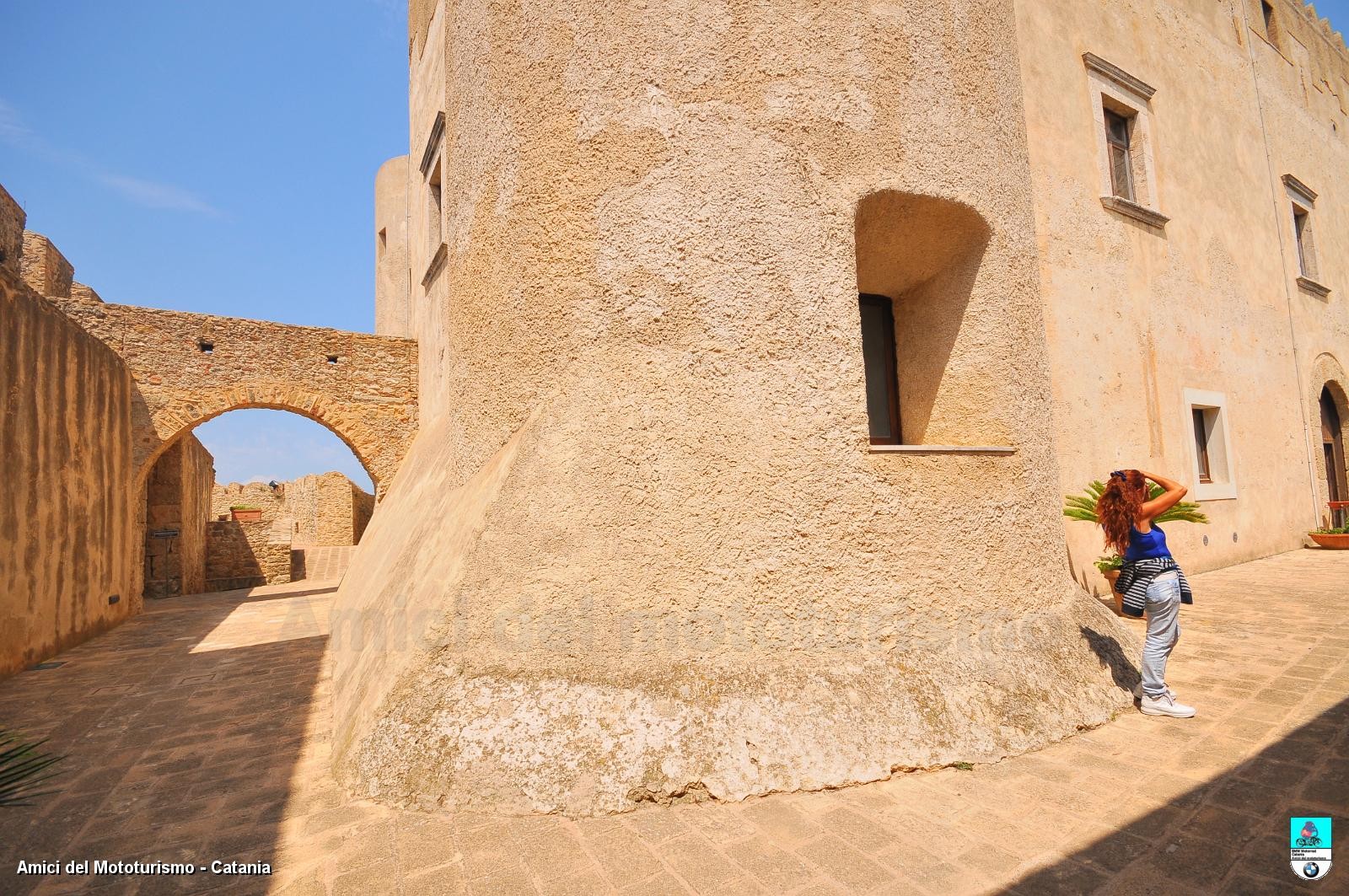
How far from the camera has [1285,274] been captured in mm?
10172

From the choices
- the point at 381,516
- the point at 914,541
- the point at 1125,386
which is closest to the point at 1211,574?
the point at 1125,386

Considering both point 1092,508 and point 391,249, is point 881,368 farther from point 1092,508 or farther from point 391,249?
point 391,249

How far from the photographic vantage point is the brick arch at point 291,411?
936cm

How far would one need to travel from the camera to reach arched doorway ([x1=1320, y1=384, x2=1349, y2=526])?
1138cm

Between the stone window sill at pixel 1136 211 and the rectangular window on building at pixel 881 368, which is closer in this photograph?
the rectangular window on building at pixel 881 368

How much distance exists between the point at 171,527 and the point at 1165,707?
14352 mm

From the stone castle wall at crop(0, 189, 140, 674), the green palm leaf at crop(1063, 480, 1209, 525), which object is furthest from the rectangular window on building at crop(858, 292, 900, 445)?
the stone castle wall at crop(0, 189, 140, 674)

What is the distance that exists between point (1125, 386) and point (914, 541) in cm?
565

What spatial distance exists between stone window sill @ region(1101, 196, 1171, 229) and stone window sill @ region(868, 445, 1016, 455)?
5.54 m

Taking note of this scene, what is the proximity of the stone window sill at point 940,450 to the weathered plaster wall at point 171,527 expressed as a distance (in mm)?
12886

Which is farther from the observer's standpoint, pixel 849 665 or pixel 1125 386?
pixel 1125 386

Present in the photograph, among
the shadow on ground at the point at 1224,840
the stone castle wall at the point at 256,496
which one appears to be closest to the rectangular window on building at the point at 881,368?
the shadow on ground at the point at 1224,840

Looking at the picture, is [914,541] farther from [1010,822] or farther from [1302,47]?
[1302,47]

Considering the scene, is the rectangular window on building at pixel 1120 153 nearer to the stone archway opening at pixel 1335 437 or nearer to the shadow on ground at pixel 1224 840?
the stone archway opening at pixel 1335 437
